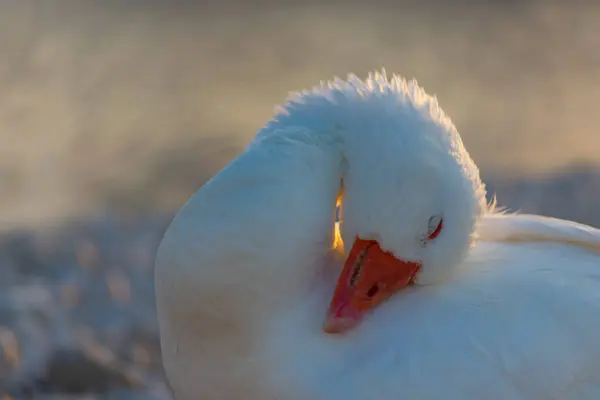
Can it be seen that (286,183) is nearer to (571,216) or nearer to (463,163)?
(463,163)

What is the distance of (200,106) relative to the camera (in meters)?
10.2

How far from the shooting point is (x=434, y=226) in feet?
11.6

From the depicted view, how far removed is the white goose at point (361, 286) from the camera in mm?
3516

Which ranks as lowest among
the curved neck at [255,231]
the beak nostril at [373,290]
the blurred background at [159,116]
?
the blurred background at [159,116]

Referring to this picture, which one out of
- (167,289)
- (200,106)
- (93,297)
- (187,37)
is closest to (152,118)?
(200,106)


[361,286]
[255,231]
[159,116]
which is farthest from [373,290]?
[159,116]

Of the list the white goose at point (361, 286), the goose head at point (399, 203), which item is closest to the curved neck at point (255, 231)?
the white goose at point (361, 286)

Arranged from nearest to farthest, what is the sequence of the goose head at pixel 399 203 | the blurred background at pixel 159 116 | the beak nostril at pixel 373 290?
the goose head at pixel 399 203 → the beak nostril at pixel 373 290 → the blurred background at pixel 159 116

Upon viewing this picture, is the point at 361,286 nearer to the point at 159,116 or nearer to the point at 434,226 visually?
the point at 434,226

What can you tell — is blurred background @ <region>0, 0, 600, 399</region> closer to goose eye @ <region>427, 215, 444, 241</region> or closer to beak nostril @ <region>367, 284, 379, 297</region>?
beak nostril @ <region>367, 284, 379, 297</region>

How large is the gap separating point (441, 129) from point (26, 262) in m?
4.48

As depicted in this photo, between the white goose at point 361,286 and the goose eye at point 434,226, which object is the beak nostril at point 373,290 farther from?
the goose eye at point 434,226

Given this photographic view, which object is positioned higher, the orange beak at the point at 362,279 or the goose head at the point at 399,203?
the goose head at the point at 399,203

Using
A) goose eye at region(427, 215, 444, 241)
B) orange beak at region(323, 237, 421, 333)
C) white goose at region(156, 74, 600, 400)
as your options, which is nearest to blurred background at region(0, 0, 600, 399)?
A: white goose at region(156, 74, 600, 400)
